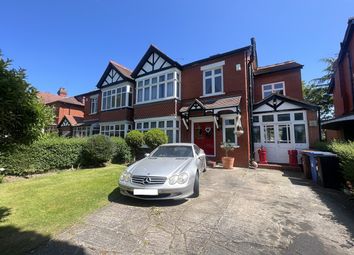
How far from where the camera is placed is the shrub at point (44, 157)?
8.57 m

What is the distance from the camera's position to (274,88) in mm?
13852

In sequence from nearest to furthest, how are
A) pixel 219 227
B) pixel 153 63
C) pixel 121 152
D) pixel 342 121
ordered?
pixel 219 227 < pixel 342 121 < pixel 121 152 < pixel 153 63

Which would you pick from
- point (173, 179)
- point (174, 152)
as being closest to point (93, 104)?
point (174, 152)

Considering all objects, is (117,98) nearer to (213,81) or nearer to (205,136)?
(213,81)

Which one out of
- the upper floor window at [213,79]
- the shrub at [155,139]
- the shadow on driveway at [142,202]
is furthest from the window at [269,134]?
the shadow on driveway at [142,202]

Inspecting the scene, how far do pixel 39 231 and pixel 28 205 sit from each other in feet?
6.16

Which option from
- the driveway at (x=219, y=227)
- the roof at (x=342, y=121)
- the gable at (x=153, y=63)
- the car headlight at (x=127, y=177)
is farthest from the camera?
the gable at (x=153, y=63)

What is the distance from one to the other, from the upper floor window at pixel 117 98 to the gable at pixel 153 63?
1.68 meters

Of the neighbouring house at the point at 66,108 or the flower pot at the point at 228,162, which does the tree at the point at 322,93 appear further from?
the neighbouring house at the point at 66,108

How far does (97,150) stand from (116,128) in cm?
612

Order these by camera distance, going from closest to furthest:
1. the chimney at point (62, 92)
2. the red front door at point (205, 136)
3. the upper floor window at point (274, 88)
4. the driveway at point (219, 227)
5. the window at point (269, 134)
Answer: the driveway at point (219, 227)
the window at point (269, 134)
the red front door at point (205, 136)
the upper floor window at point (274, 88)
the chimney at point (62, 92)

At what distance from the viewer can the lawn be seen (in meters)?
3.32

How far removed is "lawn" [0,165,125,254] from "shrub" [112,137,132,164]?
5520mm

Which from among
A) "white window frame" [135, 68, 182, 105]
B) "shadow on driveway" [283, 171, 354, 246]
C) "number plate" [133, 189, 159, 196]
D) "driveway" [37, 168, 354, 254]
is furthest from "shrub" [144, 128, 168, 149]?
"shadow on driveway" [283, 171, 354, 246]
